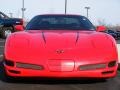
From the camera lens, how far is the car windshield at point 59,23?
8172 mm

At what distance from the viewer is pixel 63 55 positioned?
6.58 meters

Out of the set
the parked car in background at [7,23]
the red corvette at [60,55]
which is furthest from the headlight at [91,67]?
the parked car in background at [7,23]

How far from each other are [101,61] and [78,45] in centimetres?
50

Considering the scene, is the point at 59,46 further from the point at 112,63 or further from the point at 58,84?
the point at 112,63

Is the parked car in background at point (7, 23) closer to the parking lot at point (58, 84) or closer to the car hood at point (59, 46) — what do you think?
the car hood at point (59, 46)

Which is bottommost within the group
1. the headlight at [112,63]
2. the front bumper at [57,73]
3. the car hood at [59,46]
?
the front bumper at [57,73]

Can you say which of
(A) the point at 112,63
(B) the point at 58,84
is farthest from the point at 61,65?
(A) the point at 112,63

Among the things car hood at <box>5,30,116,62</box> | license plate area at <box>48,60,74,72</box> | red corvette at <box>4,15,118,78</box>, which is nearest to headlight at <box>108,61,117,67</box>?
red corvette at <box>4,15,118,78</box>

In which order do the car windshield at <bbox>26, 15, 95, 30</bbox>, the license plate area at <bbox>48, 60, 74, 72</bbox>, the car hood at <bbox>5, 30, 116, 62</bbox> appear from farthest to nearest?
the car windshield at <bbox>26, 15, 95, 30</bbox>
the car hood at <bbox>5, 30, 116, 62</bbox>
the license plate area at <bbox>48, 60, 74, 72</bbox>

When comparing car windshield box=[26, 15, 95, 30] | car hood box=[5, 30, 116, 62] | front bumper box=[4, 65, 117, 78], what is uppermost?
car windshield box=[26, 15, 95, 30]

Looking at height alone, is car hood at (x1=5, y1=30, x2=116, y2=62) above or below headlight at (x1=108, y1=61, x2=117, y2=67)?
above

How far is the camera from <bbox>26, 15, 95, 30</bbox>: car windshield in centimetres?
817

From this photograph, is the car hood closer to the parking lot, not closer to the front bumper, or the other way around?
the front bumper

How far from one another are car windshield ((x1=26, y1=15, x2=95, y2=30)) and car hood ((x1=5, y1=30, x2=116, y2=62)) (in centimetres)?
83
